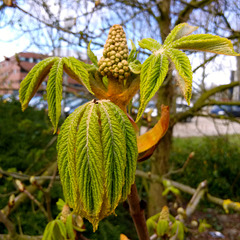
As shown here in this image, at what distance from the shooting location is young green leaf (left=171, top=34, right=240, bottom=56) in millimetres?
364

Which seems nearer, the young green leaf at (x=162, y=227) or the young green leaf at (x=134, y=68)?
the young green leaf at (x=134, y=68)

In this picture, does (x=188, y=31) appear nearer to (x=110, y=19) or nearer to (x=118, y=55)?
(x=118, y=55)

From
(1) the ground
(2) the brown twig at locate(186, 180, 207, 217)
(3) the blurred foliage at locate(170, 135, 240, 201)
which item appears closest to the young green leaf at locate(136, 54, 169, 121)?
(2) the brown twig at locate(186, 180, 207, 217)

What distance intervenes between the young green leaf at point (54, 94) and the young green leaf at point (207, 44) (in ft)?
0.64

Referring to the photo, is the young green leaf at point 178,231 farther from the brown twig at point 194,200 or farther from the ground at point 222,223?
the ground at point 222,223

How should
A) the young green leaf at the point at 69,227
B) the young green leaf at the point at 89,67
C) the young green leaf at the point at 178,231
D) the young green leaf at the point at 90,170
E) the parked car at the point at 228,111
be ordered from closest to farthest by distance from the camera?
1. the young green leaf at the point at 90,170
2. the young green leaf at the point at 89,67
3. the young green leaf at the point at 69,227
4. the young green leaf at the point at 178,231
5. the parked car at the point at 228,111

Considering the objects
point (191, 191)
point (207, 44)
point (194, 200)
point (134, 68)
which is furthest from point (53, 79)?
point (191, 191)

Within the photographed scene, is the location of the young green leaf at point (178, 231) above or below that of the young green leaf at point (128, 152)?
below

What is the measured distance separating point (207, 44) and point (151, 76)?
4.3 inches

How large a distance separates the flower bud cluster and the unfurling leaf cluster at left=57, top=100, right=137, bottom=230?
0.08 meters

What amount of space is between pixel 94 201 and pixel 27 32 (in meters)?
2.11

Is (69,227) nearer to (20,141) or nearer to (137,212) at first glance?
(137,212)

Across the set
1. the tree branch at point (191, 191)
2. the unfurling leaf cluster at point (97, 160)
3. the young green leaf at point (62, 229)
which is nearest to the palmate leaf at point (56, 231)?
the young green leaf at point (62, 229)

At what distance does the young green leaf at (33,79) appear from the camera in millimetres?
404
